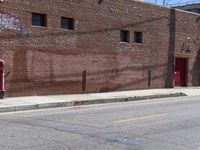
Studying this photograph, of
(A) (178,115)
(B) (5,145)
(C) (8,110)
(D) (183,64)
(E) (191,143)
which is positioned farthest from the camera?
(D) (183,64)

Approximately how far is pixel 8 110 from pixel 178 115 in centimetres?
596

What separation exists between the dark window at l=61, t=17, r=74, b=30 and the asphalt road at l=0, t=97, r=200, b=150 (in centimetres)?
839

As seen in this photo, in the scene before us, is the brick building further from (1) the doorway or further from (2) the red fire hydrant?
(2) the red fire hydrant

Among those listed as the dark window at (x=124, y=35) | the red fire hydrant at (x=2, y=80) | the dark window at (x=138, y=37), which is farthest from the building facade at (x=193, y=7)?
the red fire hydrant at (x=2, y=80)

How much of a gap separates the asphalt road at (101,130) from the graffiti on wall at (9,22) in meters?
5.68

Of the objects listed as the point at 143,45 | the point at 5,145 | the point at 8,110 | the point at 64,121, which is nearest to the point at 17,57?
the point at 8,110

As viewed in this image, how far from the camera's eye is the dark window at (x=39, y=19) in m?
23.3

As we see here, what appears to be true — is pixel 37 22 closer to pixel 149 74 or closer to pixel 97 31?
pixel 97 31

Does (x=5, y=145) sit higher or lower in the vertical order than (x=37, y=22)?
lower

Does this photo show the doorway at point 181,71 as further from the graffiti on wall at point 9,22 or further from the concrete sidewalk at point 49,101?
the graffiti on wall at point 9,22

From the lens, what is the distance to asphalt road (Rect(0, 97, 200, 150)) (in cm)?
1036

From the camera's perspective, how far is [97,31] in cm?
2691

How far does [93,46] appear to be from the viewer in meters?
26.7

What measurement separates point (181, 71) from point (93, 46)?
11.0 meters
